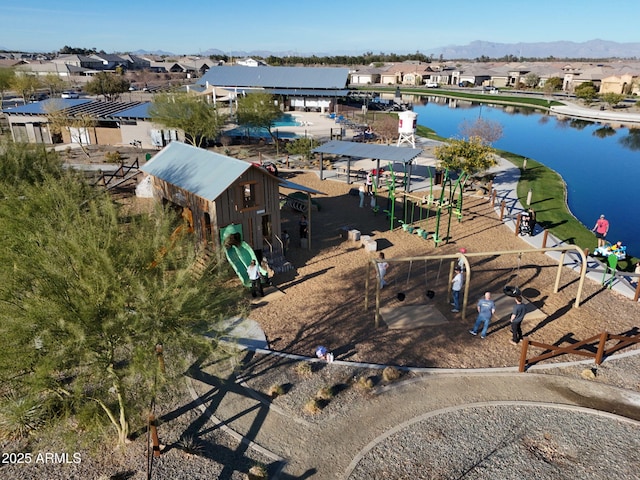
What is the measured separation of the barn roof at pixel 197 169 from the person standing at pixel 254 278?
3.09m

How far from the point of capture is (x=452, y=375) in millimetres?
11930

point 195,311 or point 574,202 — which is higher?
point 195,311

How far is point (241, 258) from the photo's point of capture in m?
16.8

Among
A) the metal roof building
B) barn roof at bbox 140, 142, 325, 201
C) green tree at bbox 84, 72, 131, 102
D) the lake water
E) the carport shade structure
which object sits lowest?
the lake water

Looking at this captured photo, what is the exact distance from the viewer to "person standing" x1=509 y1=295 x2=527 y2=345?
12.9 metres

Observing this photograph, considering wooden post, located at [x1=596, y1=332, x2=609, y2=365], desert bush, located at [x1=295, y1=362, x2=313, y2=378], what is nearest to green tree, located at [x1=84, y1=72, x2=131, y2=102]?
desert bush, located at [x1=295, y1=362, x2=313, y2=378]

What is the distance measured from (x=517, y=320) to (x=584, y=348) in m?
2.33

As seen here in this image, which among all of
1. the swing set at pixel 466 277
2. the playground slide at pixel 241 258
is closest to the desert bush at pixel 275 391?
the swing set at pixel 466 277

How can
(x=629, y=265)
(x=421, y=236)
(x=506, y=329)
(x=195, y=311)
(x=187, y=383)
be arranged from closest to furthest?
1. (x=195, y=311)
2. (x=187, y=383)
3. (x=506, y=329)
4. (x=629, y=265)
5. (x=421, y=236)

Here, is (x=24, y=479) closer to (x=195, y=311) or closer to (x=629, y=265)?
(x=195, y=311)

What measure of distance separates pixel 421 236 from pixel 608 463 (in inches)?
525

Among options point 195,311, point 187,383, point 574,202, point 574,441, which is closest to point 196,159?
point 187,383

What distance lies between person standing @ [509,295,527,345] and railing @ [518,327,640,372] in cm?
68

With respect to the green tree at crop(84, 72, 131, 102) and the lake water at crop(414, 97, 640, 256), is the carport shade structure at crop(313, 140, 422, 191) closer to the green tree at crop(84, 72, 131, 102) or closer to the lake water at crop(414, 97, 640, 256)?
the lake water at crop(414, 97, 640, 256)
